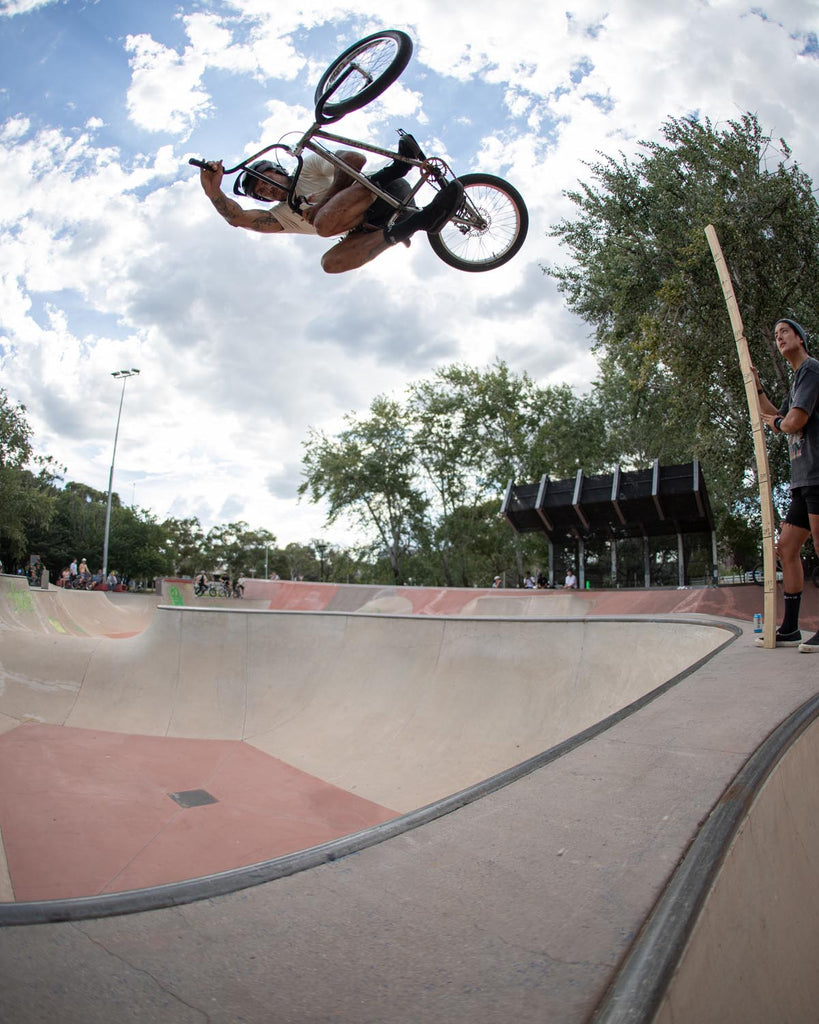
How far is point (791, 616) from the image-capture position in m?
4.43

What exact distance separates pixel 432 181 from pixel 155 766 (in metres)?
6.58

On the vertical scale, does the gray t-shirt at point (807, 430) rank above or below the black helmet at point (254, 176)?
below

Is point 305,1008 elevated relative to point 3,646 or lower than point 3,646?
elevated

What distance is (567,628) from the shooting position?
628 centimetres

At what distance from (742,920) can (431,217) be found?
16.0ft

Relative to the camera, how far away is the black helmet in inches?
192

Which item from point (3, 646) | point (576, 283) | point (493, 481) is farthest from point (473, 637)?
point (493, 481)

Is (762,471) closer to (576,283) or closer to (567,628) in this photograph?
(567,628)

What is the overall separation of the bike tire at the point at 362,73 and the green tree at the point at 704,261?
8.49 meters

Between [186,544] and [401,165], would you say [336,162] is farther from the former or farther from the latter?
[186,544]

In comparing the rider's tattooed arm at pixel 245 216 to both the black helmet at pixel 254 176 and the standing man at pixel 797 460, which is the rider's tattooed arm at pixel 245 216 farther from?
the standing man at pixel 797 460

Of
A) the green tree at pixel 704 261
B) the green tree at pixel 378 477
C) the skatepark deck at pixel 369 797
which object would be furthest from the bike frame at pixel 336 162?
the green tree at pixel 378 477

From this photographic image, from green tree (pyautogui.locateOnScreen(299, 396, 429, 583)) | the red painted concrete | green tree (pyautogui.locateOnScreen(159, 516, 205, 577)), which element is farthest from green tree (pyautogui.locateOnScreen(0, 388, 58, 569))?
green tree (pyautogui.locateOnScreen(159, 516, 205, 577))

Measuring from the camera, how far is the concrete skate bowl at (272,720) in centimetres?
494
